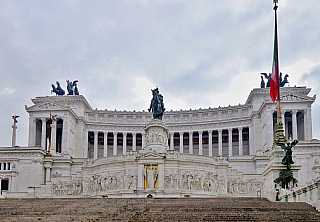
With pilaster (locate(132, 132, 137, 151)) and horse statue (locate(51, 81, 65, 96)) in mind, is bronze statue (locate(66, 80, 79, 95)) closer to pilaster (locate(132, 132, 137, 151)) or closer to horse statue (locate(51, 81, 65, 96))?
horse statue (locate(51, 81, 65, 96))

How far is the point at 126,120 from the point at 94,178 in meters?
43.0

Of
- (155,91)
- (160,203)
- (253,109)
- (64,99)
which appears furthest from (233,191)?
(64,99)

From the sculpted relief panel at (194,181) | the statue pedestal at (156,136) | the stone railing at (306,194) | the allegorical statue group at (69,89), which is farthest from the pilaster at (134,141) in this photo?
the stone railing at (306,194)

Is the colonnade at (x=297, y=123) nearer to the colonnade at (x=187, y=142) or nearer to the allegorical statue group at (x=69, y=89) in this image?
the colonnade at (x=187, y=142)

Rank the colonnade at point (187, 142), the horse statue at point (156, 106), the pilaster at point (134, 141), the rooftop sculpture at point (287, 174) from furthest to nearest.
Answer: the pilaster at point (134, 141) < the colonnade at point (187, 142) < the horse statue at point (156, 106) < the rooftop sculpture at point (287, 174)

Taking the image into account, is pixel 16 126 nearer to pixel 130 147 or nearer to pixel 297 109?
pixel 130 147

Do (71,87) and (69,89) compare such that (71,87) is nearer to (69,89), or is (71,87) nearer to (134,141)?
(69,89)

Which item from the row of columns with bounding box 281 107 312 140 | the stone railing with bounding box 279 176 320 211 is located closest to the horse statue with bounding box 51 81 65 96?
the row of columns with bounding box 281 107 312 140

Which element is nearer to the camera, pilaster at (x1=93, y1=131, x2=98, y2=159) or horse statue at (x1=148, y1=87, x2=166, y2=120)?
horse statue at (x1=148, y1=87, x2=166, y2=120)

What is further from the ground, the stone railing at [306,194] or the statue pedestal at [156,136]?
the statue pedestal at [156,136]

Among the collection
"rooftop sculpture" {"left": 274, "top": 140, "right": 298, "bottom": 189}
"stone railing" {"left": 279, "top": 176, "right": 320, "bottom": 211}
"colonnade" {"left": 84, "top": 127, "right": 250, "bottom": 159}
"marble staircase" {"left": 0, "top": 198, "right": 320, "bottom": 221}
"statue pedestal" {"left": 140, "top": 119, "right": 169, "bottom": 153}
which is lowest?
"marble staircase" {"left": 0, "top": 198, "right": 320, "bottom": 221}

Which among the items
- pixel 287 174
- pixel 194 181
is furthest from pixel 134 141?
pixel 287 174

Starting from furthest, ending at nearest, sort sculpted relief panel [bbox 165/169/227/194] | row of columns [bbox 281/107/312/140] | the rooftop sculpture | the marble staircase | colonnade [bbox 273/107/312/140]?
1. colonnade [bbox 273/107/312/140]
2. row of columns [bbox 281/107/312/140]
3. sculpted relief panel [bbox 165/169/227/194]
4. the rooftop sculpture
5. the marble staircase

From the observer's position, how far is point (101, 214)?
1013 inches
